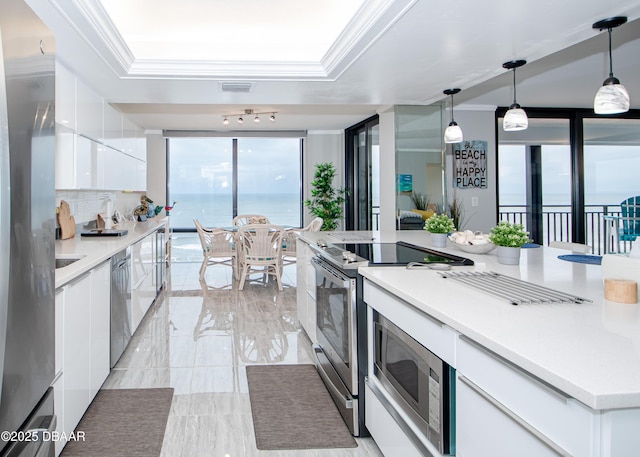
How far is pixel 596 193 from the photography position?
20.5ft

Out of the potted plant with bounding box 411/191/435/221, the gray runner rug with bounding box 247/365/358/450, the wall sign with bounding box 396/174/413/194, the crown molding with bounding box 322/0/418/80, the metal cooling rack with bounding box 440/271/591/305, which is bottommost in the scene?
the gray runner rug with bounding box 247/365/358/450

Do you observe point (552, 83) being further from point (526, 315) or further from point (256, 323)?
point (526, 315)

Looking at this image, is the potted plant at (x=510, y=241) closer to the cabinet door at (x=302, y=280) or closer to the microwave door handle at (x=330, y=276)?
the microwave door handle at (x=330, y=276)

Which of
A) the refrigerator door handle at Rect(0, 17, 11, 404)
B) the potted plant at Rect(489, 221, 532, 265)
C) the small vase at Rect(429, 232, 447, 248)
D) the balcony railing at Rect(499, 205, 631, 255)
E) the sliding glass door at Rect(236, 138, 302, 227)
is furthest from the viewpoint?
the sliding glass door at Rect(236, 138, 302, 227)

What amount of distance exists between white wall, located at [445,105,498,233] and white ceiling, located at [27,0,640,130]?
870 mm

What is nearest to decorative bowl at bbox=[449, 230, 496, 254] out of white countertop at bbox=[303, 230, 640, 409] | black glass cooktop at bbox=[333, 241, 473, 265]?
black glass cooktop at bbox=[333, 241, 473, 265]

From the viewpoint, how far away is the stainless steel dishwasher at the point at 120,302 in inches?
124

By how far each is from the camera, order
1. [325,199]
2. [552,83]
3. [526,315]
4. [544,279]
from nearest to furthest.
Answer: [526,315]
[544,279]
[552,83]
[325,199]

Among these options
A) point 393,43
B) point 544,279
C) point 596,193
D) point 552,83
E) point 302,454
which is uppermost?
point 552,83

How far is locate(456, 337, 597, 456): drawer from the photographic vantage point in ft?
2.96

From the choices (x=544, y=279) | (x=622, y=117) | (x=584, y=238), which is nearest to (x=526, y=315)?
(x=544, y=279)

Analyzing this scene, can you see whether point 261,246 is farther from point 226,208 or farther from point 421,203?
point 226,208

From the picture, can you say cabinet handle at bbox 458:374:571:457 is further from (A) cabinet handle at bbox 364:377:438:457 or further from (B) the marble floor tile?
(B) the marble floor tile

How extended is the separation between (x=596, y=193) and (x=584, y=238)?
0.64m
